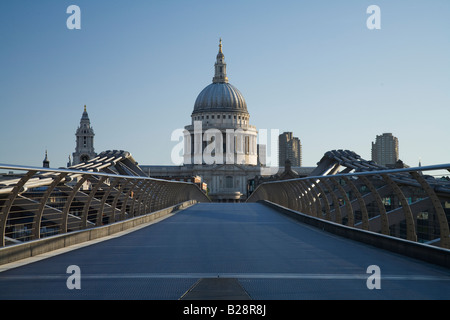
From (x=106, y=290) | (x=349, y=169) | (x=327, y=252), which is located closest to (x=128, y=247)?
(x=327, y=252)

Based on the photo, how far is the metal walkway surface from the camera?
5.93 meters

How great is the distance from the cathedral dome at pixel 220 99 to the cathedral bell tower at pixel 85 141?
1384 inches

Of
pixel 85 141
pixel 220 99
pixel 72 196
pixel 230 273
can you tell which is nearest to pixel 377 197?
pixel 230 273

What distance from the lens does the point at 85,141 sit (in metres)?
153

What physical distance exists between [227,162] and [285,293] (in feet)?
531

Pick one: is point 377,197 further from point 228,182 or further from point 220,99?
point 220,99

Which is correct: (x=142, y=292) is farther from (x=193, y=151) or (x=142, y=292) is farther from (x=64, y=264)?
(x=193, y=151)

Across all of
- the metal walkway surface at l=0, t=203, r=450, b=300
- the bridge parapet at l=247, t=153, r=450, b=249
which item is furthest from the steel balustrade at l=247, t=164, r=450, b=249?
the metal walkway surface at l=0, t=203, r=450, b=300

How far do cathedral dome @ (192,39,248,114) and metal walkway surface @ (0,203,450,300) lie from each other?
161m

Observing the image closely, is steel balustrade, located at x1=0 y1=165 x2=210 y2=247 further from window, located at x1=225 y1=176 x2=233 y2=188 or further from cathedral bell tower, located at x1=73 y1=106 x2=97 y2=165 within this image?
window, located at x1=225 y1=176 x2=233 y2=188

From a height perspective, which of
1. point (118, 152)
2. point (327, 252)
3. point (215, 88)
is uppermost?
point (215, 88)

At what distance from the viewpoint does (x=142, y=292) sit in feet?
19.6

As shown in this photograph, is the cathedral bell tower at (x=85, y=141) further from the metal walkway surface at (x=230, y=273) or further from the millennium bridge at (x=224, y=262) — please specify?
the metal walkway surface at (x=230, y=273)

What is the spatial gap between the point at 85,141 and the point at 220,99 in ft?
142
